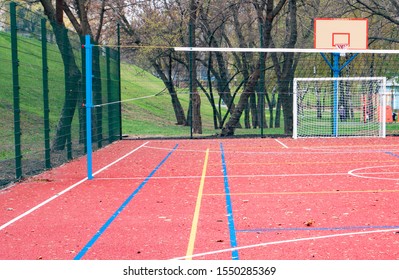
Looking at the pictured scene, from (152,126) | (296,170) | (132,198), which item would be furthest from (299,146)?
(152,126)

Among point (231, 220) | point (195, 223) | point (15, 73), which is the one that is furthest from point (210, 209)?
point (15, 73)

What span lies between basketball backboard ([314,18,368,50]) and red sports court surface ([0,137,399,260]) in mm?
6680

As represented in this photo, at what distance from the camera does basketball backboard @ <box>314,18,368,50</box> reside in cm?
2228

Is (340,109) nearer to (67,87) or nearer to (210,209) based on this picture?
(67,87)

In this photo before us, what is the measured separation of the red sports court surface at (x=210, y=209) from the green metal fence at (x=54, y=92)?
1.92 ft

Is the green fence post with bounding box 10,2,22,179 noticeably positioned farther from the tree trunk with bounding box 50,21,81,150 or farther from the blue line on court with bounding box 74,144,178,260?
the tree trunk with bounding box 50,21,81,150

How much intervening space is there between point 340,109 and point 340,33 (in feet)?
11.0

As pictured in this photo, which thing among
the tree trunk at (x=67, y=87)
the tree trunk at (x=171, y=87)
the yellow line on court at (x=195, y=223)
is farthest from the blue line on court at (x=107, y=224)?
the tree trunk at (x=171, y=87)

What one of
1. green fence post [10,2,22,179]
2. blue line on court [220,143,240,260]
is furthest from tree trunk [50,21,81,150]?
blue line on court [220,143,240,260]

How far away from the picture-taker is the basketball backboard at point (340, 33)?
22281mm

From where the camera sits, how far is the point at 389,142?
20.4m

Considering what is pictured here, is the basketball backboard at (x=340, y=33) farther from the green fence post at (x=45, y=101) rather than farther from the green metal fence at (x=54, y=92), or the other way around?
the green fence post at (x=45, y=101)

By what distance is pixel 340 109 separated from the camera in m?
24.8

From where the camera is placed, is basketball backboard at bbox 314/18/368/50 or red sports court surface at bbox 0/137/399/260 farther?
basketball backboard at bbox 314/18/368/50
